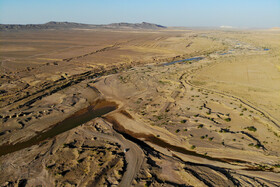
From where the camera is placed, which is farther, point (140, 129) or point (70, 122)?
point (70, 122)

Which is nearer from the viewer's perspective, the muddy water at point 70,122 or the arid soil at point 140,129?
the arid soil at point 140,129

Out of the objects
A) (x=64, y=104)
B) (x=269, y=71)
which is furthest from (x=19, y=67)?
(x=269, y=71)

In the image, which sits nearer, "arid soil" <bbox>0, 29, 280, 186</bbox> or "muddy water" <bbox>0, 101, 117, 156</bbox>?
"arid soil" <bbox>0, 29, 280, 186</bbox>

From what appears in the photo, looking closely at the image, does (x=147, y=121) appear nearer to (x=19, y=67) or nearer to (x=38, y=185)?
(x=38, y=185)

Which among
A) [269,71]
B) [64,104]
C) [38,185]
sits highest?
[269,71]
